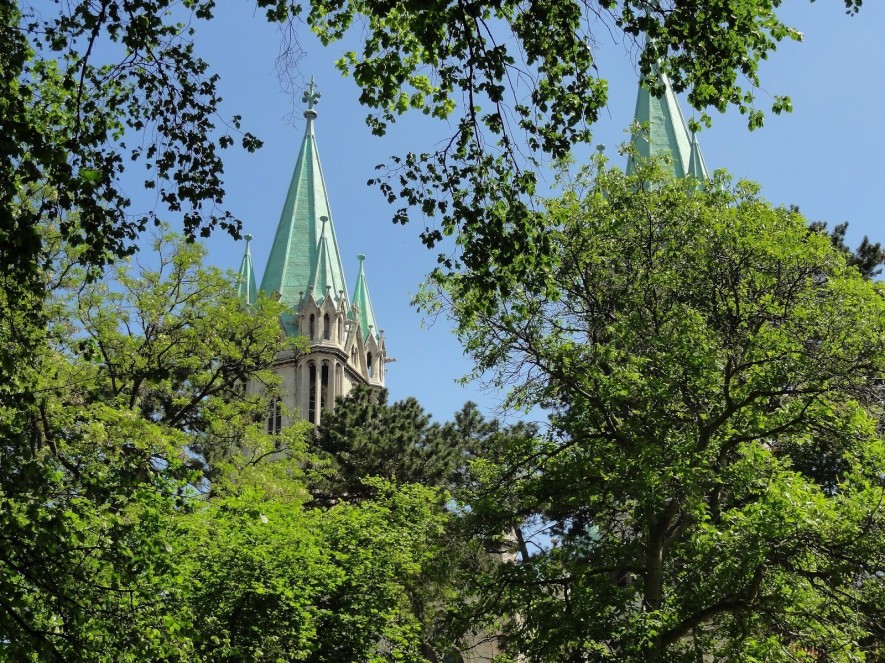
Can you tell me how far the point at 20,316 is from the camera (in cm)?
961

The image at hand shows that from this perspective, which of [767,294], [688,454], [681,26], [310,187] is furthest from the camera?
[310,187]

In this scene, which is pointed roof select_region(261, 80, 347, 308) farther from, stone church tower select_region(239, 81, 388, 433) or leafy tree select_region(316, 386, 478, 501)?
leafy tree select_region(316, 386, 478, 501)

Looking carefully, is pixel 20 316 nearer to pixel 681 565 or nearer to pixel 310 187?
pixel 681 565

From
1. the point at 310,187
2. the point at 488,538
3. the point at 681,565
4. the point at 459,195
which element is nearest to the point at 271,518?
the point at 488,538

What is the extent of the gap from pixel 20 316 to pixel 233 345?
12.4m

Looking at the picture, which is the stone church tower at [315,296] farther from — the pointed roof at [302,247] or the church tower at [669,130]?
the church tower at [669,130]

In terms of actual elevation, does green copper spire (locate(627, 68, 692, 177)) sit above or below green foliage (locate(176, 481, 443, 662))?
above

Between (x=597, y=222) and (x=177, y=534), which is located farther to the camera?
(x=597, y=222)

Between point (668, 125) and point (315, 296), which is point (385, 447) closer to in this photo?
point (668, 125)

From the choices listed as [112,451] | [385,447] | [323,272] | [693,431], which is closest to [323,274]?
[323,272]

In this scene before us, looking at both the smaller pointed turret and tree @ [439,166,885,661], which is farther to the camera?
the smaller pointed turret

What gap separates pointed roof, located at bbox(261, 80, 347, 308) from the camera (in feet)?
203

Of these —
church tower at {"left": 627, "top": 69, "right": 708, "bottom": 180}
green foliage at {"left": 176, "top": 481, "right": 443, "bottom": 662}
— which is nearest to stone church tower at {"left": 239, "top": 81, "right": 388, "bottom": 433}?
church tower at {"left": 627, "top": 69, "right": 708, "bottom": 180}

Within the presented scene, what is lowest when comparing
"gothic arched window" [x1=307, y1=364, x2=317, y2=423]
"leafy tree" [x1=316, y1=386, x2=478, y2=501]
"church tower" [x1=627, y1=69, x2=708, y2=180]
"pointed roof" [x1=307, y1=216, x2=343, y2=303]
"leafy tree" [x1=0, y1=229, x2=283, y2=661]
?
"leafy tree" [x1=0, y1=229, x2=283, y2=661]
